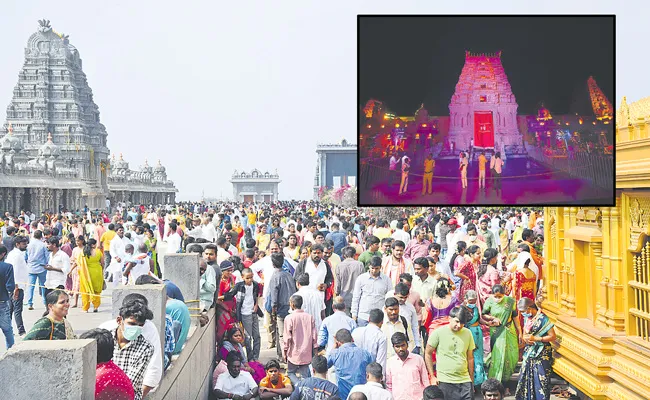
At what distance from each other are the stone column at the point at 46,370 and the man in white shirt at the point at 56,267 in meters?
8.63

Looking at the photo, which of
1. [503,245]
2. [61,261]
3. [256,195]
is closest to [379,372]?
[61,261]

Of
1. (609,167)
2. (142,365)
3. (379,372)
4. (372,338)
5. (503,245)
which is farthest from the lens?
(503,245)

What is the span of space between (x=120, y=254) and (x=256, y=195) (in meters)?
113

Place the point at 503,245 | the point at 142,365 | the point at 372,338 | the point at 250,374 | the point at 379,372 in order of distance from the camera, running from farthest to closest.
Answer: the point at 503,245
the point at 250,374
the point at 372,338
the point at 379,372
the point at 142,365

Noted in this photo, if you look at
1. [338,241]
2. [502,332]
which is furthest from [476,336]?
[338,241]

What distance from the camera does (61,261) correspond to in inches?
500

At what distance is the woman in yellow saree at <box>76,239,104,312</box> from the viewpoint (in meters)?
13.2

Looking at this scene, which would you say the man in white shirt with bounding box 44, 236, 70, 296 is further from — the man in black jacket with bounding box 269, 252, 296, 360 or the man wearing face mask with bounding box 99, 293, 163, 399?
the man wearing face mask with bounding box 99, 293, 163, 399

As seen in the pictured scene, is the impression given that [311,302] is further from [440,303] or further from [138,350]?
[138,350]

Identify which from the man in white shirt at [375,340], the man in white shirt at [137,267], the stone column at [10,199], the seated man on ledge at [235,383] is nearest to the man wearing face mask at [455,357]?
the man in white shirt at [375,340]

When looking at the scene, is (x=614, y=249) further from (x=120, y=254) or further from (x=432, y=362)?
(x=120, y=254)

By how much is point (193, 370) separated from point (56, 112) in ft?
228

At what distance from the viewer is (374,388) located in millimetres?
5805

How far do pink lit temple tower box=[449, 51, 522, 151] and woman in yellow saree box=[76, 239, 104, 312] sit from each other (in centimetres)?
953
